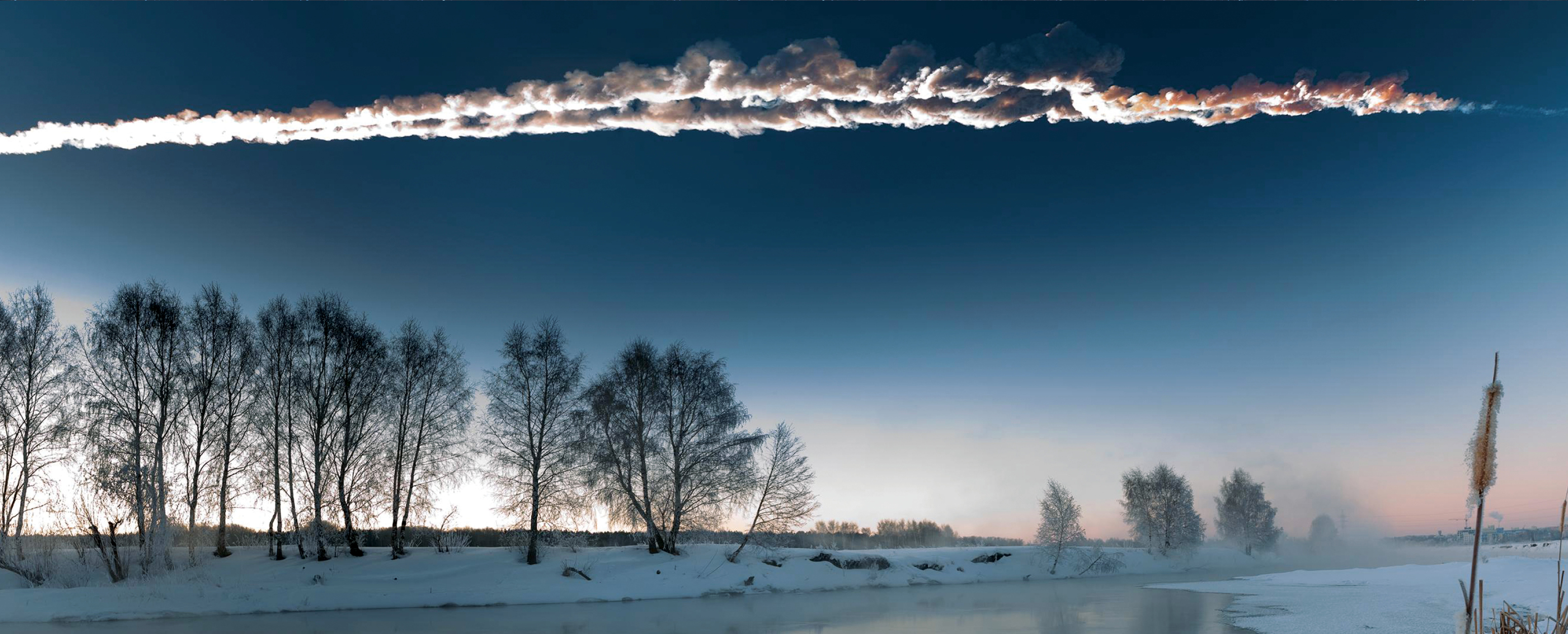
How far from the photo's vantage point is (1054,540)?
56.1 m

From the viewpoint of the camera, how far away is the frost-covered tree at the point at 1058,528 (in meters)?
55.8

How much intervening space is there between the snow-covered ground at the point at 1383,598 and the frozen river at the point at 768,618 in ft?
4.93

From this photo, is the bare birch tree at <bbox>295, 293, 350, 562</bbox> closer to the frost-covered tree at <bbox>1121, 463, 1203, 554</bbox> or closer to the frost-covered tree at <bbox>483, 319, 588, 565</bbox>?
the frost-covered tree at <bbox>483, 319, 588, 565</bbox>

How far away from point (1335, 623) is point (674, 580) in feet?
74.3

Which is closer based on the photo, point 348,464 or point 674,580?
point 348,464

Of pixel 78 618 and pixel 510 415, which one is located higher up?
pixel 510 415

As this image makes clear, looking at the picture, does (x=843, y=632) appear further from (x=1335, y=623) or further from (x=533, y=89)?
(x=533, y=89)

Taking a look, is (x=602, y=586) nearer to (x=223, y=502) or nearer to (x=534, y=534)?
(x=534, y=534)

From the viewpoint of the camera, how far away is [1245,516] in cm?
9094

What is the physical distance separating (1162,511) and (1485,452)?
81.1 m

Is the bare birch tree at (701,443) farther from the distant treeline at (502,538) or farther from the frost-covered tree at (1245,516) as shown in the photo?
the frost-covered tree at (1245,516)

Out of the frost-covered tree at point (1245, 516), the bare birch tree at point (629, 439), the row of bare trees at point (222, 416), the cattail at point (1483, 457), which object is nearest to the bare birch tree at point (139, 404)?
the row of bare trees at point (222, 416)

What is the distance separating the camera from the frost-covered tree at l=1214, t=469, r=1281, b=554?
9069 cm

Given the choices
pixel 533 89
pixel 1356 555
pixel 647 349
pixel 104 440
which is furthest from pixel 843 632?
pixel 1356 555
